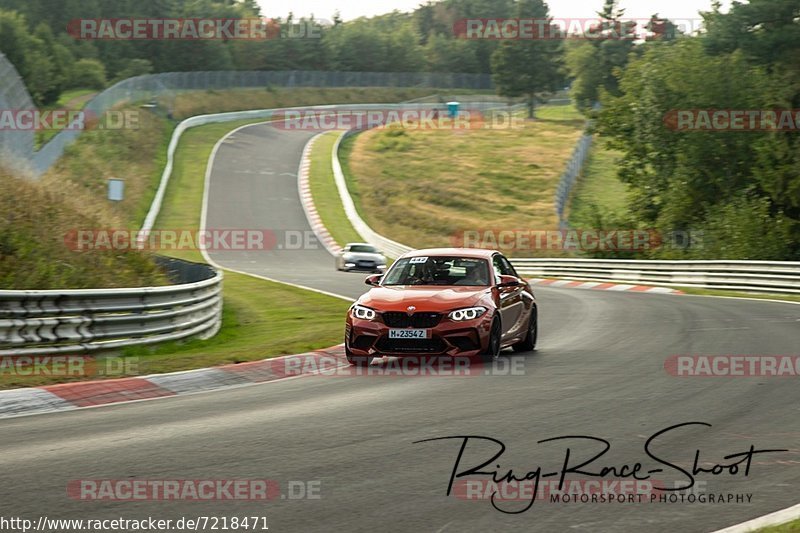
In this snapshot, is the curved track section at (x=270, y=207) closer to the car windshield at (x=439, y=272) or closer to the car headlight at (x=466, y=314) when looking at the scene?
the car windshield at (x=439, y=272)

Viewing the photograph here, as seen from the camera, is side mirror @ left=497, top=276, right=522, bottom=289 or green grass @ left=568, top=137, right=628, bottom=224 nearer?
side mirror @ left=497, top=276, right=522, bottom=289

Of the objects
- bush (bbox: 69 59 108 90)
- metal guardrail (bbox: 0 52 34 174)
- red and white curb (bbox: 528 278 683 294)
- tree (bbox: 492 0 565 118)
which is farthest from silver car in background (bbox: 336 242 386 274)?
tree (bbox: 492 0 565 118)

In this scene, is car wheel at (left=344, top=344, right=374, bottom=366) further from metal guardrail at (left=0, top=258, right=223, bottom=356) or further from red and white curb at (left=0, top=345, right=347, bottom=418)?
metal guardrail at (left=0, top=258, right=223, bottom=356)

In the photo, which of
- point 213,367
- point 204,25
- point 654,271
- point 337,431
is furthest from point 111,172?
point 204,25

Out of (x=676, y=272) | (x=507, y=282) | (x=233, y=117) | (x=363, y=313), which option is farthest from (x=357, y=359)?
(x=233, y=117)

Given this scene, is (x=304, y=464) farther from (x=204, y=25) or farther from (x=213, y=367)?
(x=204, y=25)

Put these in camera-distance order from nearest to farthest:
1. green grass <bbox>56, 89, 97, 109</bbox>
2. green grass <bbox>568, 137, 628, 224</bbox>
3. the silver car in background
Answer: the silver car in background, green grass <bbox>568, 137, 628, 224</bbox>, green grass <bbox>56, 89, 97, 109</bbox>

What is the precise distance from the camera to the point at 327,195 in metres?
59.9

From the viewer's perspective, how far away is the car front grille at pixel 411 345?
12964 mm

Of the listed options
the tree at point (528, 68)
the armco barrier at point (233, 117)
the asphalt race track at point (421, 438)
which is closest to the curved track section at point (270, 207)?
the armco barrier at point (233, 117)

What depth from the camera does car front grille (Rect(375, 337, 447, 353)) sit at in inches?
510

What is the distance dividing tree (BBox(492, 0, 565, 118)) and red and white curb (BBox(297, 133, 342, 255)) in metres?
37.0

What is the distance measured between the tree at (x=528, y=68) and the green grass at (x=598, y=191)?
27.9 m

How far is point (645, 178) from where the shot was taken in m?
48.8
